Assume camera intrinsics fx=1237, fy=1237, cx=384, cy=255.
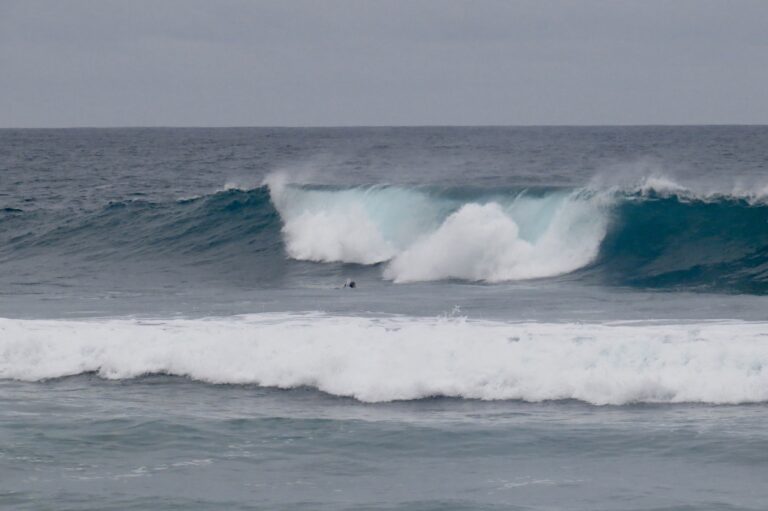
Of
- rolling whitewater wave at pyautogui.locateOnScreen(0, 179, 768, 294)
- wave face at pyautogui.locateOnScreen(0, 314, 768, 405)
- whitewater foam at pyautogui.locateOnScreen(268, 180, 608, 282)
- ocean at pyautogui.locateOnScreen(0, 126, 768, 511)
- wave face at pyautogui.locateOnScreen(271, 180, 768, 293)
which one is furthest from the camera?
whitewater foam at pyautogui.locateOnScreen(268, 180, 608, 282)

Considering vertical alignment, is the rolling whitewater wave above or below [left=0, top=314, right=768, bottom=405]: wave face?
above

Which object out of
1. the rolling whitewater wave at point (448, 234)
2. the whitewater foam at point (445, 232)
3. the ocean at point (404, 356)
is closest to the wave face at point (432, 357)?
the ocean at point (404, 356)

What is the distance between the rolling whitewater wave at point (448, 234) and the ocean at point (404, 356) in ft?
0.27

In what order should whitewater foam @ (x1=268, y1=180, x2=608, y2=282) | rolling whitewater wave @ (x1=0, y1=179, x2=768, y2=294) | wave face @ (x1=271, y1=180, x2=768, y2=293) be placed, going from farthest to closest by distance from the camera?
1. whitewater foam @ (x1=268, y1=180, x2=608, y2=282)
2. rolling whitewater wave @ (x1=0, y1=179, x2=768, y2=294)
3. wave face @ (x1=271, y1=180, x2=768, y2=293)

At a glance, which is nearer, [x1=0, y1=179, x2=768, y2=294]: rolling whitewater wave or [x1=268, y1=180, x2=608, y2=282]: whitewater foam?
[x1=0, y1=179, x2=768, y2=294]: rolling whitewater wave

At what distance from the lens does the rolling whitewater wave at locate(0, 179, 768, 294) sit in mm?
24062

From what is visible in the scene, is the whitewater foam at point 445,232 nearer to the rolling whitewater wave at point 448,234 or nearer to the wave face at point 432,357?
the rolling whitewater wave at point 448,234

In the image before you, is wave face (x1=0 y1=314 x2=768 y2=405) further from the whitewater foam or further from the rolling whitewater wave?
the whitewater foam

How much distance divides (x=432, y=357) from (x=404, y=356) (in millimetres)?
319

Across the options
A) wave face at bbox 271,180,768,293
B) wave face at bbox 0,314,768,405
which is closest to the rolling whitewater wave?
wave face at bbox 271,180,768,293

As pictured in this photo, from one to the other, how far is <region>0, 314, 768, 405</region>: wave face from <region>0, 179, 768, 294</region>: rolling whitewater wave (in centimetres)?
774

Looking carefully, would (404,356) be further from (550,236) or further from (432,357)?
(550,236)

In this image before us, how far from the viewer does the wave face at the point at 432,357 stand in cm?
1279

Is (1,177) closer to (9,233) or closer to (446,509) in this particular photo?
(9,233)
